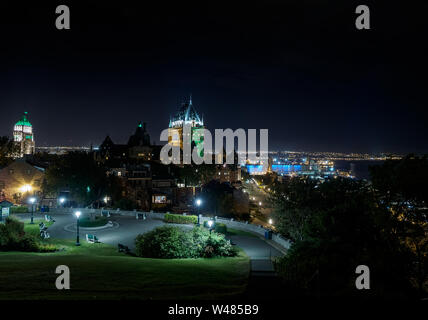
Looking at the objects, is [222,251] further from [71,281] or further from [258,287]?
[71,281]

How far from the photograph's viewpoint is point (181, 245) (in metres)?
20.0

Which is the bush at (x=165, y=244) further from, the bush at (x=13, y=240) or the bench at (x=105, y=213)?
the bench at (x=105, y=213)

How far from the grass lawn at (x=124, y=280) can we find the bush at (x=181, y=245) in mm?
3090

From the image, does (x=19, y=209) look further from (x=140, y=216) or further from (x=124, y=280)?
(x=124, y=280)

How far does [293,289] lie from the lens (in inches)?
520

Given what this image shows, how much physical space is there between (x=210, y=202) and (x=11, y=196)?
116 ft

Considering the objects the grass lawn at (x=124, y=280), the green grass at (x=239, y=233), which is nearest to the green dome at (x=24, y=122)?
the green grass at (x=239, y=233)

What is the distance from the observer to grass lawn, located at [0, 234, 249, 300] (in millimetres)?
10453

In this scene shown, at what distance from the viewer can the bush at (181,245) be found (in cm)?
1973

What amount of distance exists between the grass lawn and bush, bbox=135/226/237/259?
309 cm

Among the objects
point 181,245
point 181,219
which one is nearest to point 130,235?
point 181,219

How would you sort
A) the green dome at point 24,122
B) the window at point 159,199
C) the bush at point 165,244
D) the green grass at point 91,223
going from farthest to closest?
the green dome at point 24,122 → the window at point 159,199 → the green grass at point 91,223 → the bush at point 165,244

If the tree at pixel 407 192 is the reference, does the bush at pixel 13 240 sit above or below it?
below
